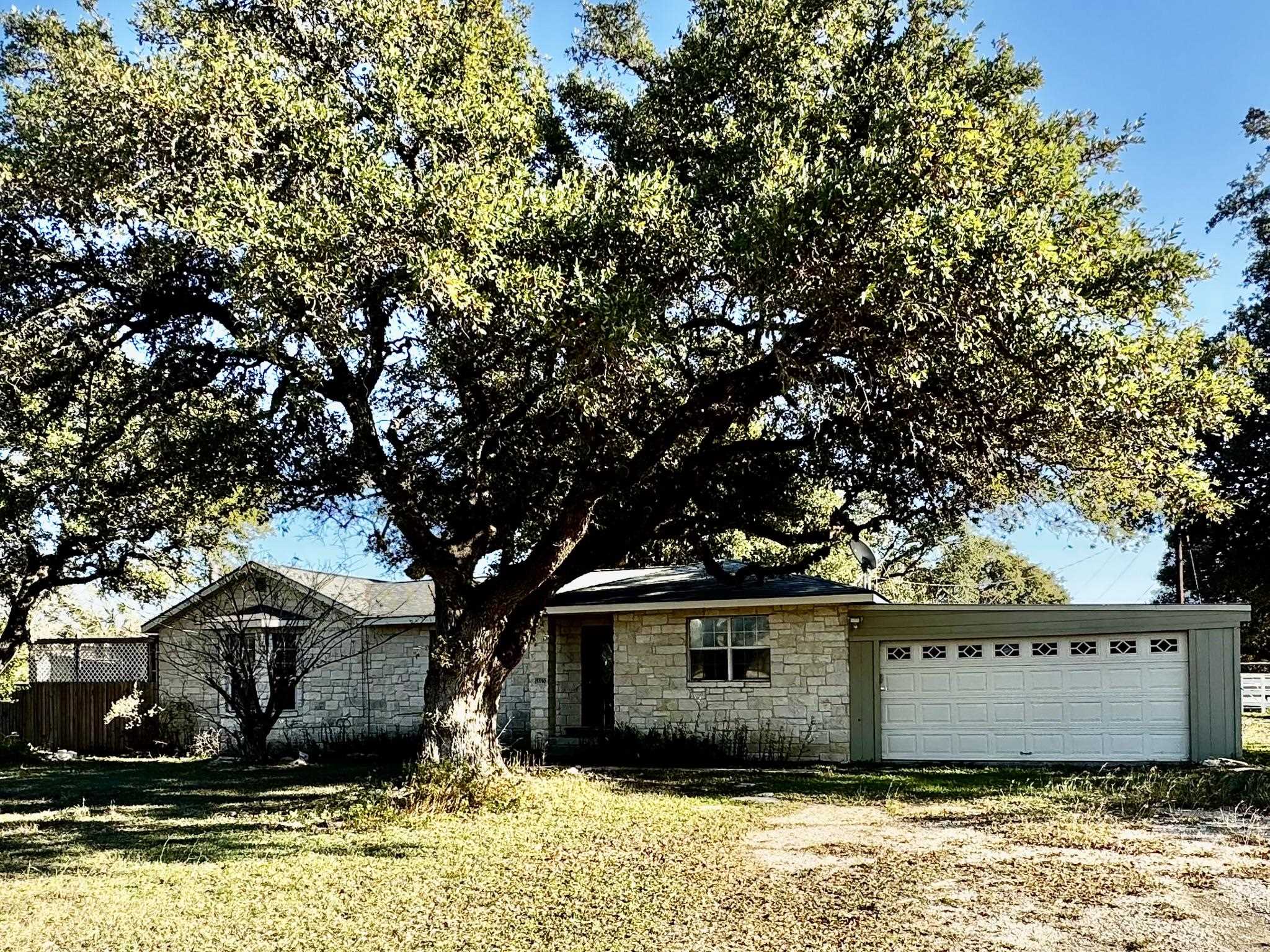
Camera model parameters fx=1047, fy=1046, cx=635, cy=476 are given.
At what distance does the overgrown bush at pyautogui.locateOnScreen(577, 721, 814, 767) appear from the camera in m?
15.9

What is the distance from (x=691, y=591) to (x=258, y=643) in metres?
7.61

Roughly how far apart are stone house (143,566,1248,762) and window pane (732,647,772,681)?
0.02 meters

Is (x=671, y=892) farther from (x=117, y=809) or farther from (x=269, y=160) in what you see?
(x=117, y=809)

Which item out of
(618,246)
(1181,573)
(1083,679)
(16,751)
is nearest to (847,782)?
(1083,679)

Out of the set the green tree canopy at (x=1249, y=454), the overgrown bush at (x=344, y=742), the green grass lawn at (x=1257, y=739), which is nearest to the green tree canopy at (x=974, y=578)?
the green grass lawn at (x=1257, y=739)

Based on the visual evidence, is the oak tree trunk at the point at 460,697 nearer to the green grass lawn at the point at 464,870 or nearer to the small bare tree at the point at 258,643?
the green grass lawn at the point at 464,870

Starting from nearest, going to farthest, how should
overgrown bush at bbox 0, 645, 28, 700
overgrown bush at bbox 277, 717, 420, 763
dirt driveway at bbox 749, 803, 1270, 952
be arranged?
dirt driveway at bbox 749, 803, 1270, 952 < overgrown bush at bbox 277, 717, 420, 763 < overgrown bush at bbox 0, 645, 28, 700

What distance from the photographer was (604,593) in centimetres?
1769

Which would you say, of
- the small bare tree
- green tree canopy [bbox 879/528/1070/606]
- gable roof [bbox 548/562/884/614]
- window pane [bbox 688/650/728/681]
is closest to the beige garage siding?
gable roof [bbox 548/562/884/614]

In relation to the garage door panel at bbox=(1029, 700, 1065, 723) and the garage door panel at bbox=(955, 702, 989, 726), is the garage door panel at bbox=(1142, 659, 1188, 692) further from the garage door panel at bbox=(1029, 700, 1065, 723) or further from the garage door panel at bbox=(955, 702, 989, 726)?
the garage door panel at bbox=(955, 702, 989, 726)

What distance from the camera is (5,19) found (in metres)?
10.7

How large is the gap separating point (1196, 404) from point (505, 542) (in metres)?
8.56

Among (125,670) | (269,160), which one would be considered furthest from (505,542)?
(125,670)

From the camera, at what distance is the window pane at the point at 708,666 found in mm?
16625
